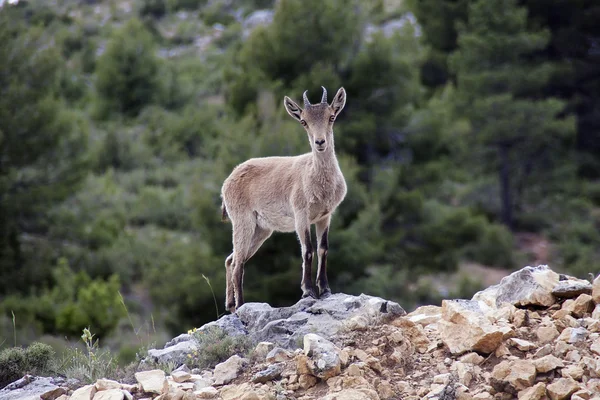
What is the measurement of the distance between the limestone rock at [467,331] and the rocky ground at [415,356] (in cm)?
1

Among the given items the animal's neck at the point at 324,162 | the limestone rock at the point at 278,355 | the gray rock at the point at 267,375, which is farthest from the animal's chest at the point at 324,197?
the gray rock at the point at 267,375

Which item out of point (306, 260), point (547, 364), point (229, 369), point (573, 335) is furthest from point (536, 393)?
point (306, 260)

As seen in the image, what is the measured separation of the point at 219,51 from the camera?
6650cm

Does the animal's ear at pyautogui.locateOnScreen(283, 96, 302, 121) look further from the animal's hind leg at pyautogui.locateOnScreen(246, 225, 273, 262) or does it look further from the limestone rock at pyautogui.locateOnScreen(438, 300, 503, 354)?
the limestone rock at pyautogui.locateOnScreen(438, 300, 503, 354)

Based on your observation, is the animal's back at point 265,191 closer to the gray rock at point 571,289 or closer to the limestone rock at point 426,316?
the limestone rock at point 426,316

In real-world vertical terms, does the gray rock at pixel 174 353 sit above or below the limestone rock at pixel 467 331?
below

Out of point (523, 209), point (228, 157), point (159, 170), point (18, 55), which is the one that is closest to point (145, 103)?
point (159, 170)

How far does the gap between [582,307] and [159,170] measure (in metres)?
33.7

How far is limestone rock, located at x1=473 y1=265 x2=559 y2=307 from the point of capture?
7.74m

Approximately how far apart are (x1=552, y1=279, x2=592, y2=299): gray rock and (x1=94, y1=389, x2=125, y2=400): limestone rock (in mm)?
4161

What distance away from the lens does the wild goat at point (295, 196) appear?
29.8 feet

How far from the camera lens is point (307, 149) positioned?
20719mm

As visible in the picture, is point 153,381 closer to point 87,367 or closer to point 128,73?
point 87,367

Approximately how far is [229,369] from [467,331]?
2169 millimetres
